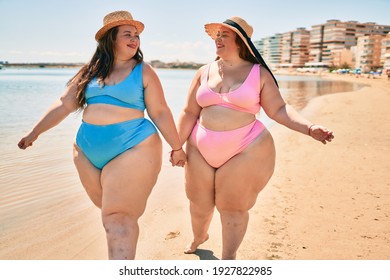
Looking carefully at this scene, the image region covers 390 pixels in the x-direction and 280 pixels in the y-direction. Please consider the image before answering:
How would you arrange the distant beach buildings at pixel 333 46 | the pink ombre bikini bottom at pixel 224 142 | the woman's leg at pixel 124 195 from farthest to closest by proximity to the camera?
the distant beach buildings at pixel 333 46, the pink ombre bikini bottom at pixel 224 142, the woman's leg at pixel 124 195

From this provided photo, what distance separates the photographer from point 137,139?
102 inches

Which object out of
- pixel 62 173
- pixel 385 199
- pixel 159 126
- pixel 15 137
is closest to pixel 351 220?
pixel 385 199

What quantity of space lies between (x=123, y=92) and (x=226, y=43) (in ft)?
2.96

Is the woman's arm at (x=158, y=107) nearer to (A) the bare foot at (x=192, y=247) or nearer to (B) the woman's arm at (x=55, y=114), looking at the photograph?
(B) the woman's arm at (x=55, y=114)

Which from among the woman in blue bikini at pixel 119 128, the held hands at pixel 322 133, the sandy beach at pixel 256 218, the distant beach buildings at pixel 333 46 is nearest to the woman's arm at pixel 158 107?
the woman in blue bikini at pixel 119 128

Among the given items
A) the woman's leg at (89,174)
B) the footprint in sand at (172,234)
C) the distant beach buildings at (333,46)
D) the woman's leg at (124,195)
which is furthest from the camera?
the distant beach buildings at (333,46)

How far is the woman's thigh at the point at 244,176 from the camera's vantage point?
2.86m

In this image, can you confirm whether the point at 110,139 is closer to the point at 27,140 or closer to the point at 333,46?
the point at 27,140

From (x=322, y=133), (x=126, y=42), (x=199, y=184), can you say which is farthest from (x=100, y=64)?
(x=322, y=133)

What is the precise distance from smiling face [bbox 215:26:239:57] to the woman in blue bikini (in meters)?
0.61

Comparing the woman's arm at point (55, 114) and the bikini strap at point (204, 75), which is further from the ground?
the bikini strap at point (204, 75)

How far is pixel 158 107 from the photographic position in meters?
2.71

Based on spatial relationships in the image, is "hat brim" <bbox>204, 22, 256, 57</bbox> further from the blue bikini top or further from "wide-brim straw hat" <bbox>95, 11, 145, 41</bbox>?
the blue bikini top

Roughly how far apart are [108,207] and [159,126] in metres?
0.67
